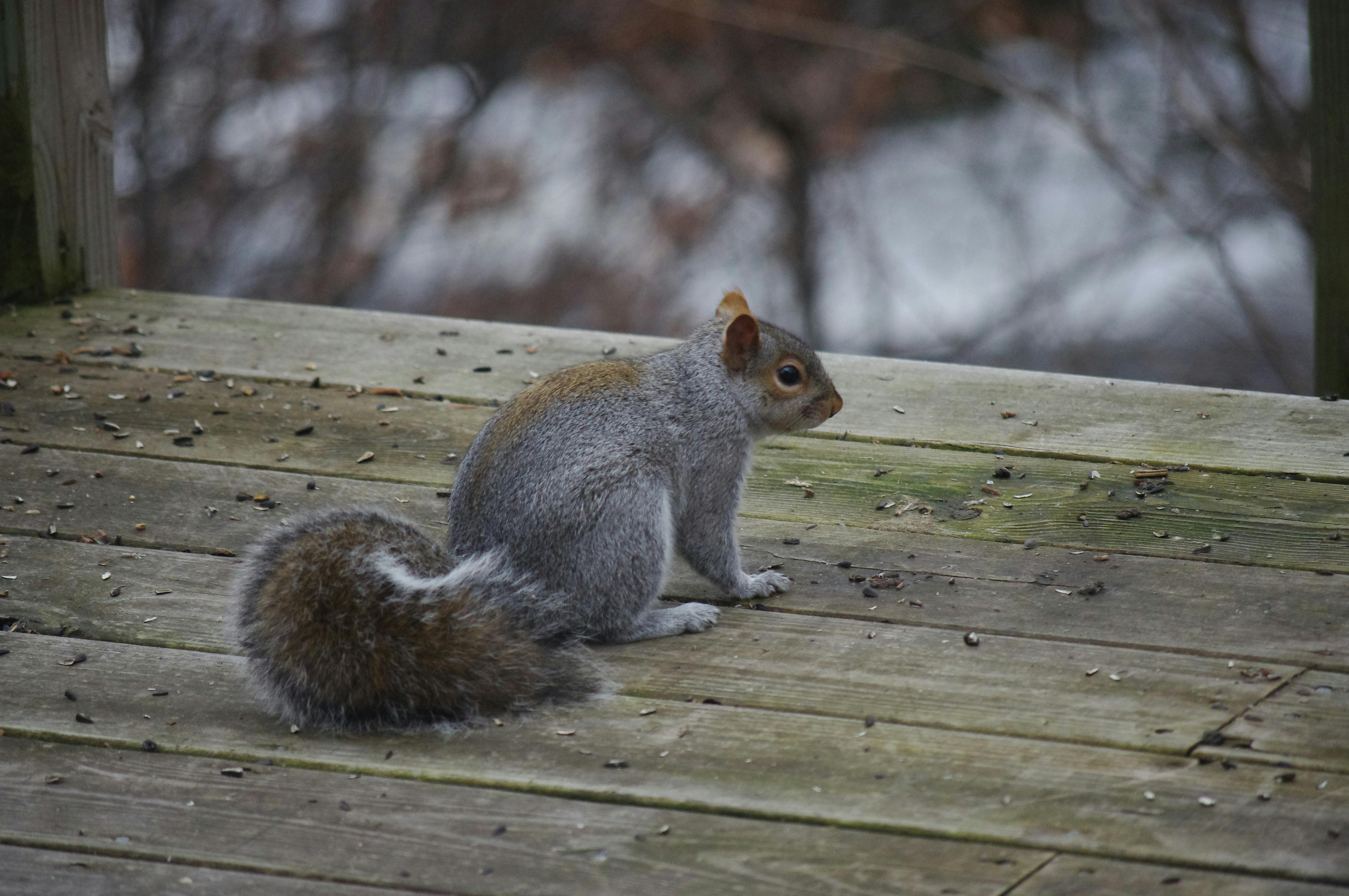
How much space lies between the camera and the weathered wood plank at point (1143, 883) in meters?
1.35

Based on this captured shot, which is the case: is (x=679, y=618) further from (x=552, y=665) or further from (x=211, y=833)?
(x=211, y=833)

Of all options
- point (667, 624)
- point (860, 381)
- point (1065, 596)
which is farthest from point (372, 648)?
point (860, 381)

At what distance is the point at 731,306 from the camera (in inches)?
99.0

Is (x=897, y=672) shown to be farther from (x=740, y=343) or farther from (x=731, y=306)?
(x=731, y=306)

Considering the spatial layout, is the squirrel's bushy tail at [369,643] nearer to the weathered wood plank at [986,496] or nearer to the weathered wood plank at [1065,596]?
the weathered wood plank at [1065,596]

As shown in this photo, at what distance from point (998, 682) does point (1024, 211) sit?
483 centimetres

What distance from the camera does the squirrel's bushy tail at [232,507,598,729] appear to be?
5.57 feet

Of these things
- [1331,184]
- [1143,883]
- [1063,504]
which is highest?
[1331,184]

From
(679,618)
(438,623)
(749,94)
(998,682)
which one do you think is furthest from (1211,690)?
(749,94)

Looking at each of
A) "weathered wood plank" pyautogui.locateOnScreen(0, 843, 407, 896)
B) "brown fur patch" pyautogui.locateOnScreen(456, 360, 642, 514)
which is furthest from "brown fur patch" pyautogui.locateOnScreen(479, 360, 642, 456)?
"weathered wood plank" pyautogui.locateOnScreen(0, 843, 407, 896)

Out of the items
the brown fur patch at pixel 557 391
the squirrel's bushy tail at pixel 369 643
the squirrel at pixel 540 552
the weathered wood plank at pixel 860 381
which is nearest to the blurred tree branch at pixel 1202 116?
the weathered wood plank at pixel 860 381

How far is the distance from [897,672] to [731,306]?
0.87 meters

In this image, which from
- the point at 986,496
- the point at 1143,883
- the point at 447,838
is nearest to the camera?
the point at 1143,883

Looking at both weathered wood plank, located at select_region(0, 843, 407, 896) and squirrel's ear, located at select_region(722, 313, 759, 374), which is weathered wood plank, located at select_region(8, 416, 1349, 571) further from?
weathered wood plank, located at select_region(0, 843, 407, 896)
